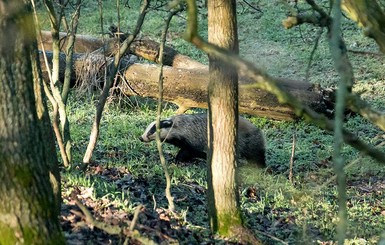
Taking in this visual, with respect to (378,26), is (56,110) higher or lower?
lower

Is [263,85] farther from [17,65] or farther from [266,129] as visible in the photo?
[266,129]

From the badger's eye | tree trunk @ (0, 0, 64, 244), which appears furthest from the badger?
tree trunk @ (0, 0, 64, 244)

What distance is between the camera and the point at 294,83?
1267cm

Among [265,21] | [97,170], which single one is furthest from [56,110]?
[265,21]

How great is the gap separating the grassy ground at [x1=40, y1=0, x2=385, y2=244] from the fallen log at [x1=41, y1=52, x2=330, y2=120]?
0.44 m

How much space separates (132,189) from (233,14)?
2.76 meters

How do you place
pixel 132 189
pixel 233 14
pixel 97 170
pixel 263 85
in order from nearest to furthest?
pixel 263 85 < pixel 233 14 < pixel 132 189 < pixel 97 170

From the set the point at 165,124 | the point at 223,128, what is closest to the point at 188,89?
the point at 165,124

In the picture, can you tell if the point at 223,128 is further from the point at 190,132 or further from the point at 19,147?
the point at 190,132

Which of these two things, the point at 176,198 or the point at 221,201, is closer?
the point at 221,201

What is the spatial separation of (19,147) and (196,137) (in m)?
7.24

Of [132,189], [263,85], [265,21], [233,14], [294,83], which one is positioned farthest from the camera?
[265,21]

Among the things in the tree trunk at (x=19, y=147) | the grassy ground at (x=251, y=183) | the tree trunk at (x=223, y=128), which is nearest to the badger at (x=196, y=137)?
the grassy ground at (x=251, y=183)

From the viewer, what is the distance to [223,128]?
6.62m
